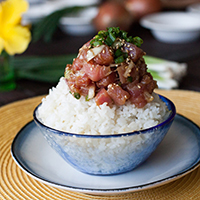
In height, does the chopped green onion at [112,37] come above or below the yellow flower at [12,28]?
above

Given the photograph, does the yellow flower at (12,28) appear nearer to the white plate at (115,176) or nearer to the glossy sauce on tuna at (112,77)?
the white plate at (115,176)

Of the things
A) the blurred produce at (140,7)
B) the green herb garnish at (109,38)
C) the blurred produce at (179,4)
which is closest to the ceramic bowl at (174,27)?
the blurred produce at (140,7)

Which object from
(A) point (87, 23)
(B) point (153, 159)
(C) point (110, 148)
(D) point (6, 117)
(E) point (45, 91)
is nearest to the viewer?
(C) point (110, 148)

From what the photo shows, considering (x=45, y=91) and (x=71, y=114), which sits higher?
(x=71, y=114)

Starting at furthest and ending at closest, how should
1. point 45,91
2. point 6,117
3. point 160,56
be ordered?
point 160,56, point 45,91, point 6,117

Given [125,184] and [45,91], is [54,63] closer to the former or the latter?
[45,91]

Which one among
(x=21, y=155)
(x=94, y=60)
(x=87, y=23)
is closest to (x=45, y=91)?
(x=21, y=155)

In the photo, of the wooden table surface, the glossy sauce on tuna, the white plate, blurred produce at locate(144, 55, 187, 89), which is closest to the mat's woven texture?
the white plate
